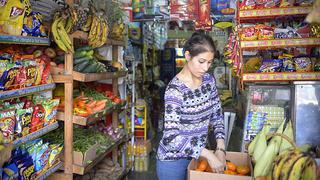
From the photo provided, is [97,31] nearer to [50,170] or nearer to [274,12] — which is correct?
[50,170]

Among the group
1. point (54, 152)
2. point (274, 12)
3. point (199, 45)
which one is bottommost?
point (54, 152)

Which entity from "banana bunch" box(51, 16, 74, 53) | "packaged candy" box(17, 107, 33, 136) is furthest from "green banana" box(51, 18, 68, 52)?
"packaged candy" box(17, 107, 33, 136)

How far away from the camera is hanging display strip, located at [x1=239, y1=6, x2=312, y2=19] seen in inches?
104

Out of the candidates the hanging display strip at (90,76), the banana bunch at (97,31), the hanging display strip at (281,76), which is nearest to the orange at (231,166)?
the hanging display strip at (281,76)

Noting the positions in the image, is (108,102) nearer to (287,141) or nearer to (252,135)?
(252,135)

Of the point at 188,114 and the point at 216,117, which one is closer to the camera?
the point at 188,114

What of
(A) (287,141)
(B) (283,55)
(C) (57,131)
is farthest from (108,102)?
(A) (287,141)

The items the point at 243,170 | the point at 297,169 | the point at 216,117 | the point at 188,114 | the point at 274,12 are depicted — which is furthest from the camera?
the point at 274,12

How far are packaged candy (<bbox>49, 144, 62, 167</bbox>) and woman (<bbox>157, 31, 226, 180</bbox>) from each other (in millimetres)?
1203

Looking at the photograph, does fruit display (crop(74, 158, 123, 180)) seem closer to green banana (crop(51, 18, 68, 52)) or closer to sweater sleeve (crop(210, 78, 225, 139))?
green banana (crop(51, 18, 68, 52))

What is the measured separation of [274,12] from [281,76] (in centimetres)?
54

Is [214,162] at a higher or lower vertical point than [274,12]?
lower

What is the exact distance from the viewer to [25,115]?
2.57 m

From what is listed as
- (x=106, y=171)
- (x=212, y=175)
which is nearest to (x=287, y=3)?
(x=212, y=175)
